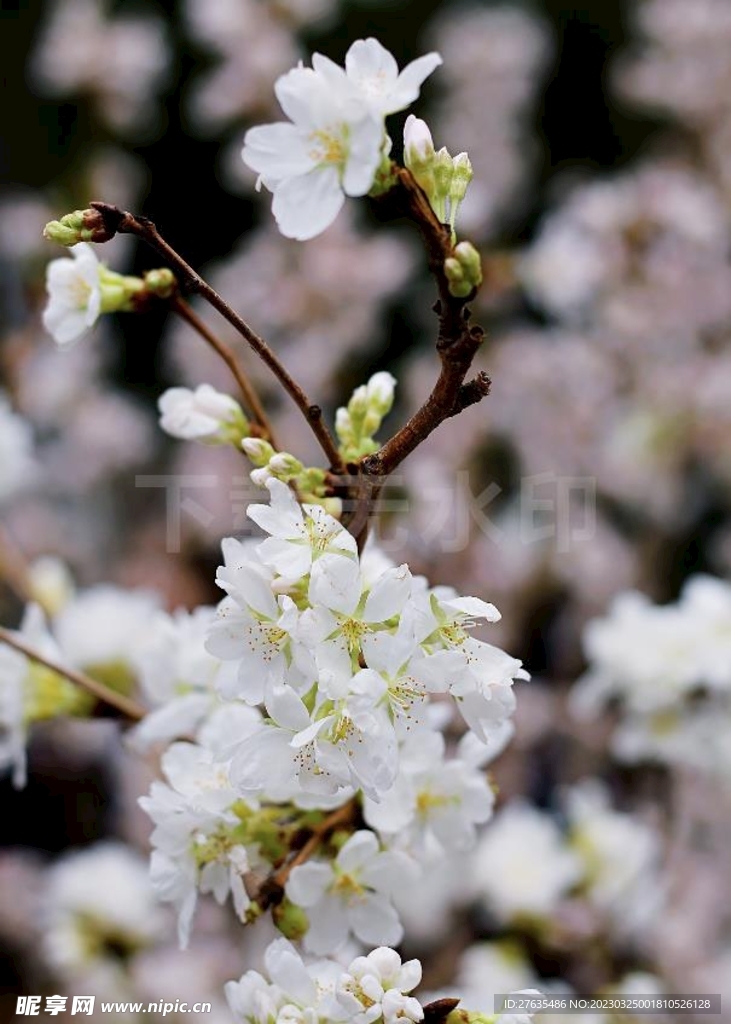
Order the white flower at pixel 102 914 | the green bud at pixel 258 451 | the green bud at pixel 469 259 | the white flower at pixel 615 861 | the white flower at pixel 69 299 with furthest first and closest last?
the white flower at pixel 102 914 → the white flower at pixel 615 861 → the white flower at pixel 69 299 → the green bud at pixel 258 451 → the green bud at pixel 469 259

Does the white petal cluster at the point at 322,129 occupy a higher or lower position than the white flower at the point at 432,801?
higher

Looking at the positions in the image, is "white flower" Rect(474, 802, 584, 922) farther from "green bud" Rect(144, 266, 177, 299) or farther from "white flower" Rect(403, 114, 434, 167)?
"white flower" Rect(403, 114, 434, 167)

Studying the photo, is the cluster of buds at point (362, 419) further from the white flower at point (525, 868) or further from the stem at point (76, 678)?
the white flower at point (525, 868)

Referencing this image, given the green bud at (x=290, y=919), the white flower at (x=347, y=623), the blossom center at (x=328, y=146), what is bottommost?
the green bud at (x=290, y=919)

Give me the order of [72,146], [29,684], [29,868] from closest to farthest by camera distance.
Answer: [29,684] → [29,868] → [72,146]

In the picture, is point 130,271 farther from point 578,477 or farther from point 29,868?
point 29,868

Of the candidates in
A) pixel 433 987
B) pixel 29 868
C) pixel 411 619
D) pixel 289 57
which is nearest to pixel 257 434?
pixel 411 619

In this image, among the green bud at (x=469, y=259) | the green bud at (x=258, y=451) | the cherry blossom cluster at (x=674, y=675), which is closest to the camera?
the green bud at (x=469, y=259)

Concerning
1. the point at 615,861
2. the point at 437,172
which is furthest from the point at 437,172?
the point at 615,861

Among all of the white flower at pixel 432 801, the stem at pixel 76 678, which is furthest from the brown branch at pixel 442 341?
the stem at pixel 76 678
